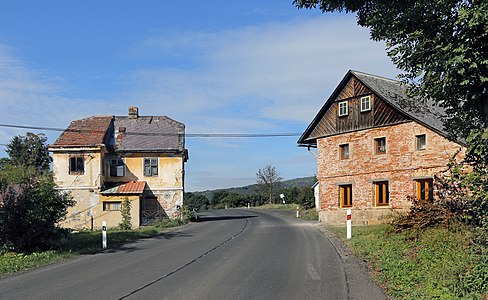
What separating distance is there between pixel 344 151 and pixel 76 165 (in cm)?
2043

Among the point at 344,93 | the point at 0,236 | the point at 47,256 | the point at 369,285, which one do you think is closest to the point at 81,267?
the point at 47,256

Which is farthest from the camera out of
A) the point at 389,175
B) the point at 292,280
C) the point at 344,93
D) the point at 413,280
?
the point at 344,93

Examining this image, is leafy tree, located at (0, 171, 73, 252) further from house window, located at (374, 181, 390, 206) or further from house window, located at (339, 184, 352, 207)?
house window, located at (339, 184, 352, 207)

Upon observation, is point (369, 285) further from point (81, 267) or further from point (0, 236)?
point (0, 236)

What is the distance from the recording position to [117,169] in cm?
4103

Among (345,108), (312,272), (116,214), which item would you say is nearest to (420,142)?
(345,108)

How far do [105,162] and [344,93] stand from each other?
19.9m

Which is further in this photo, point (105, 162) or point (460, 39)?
point (105, 162)

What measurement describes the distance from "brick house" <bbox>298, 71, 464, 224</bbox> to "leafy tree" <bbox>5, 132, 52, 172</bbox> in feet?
205

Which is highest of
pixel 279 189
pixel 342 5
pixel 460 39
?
pixel 342 5

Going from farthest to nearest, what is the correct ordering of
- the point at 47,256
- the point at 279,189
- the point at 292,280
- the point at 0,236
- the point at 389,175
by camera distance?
the point at 279,189 < the point at 389,175 < the point at 0,236 < the point at 47,256 < the point at 292,280

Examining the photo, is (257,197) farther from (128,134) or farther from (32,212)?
(32,212)

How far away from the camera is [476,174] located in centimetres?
1027

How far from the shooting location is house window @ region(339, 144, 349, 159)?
31.8 metres
